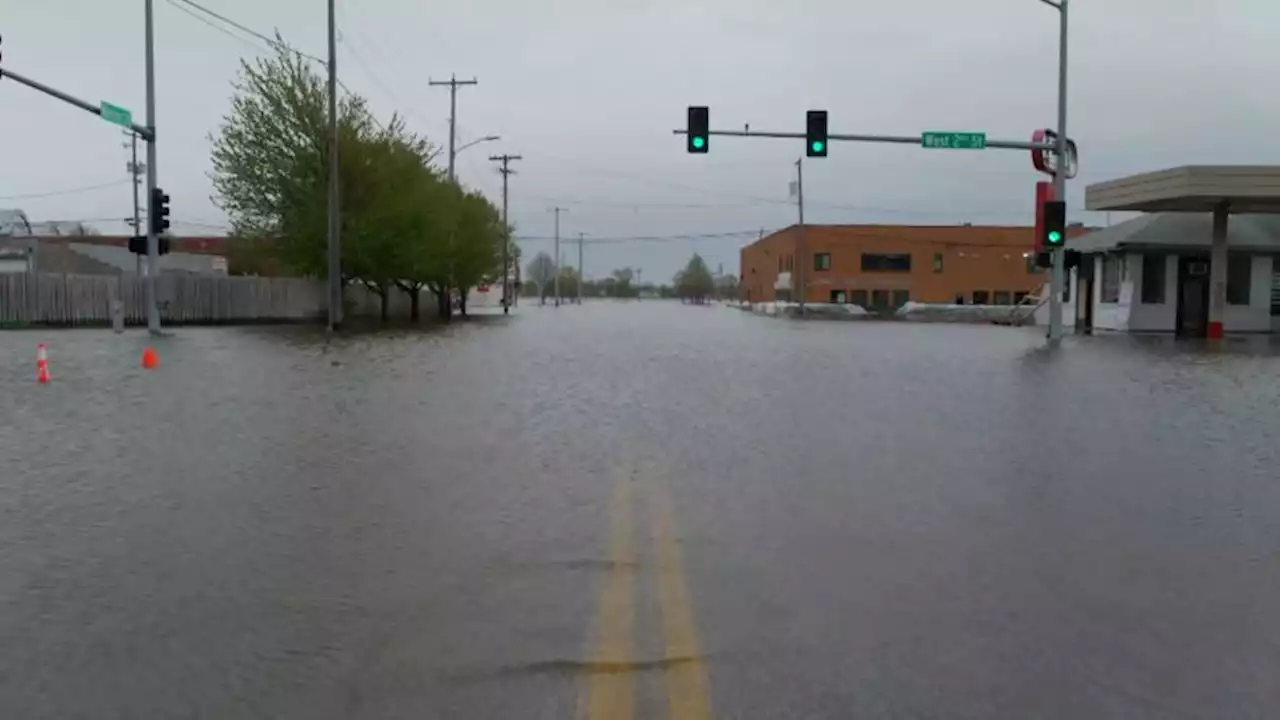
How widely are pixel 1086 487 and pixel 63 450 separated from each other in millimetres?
9428

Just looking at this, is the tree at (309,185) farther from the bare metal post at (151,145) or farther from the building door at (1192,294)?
the building door at (1192,294)

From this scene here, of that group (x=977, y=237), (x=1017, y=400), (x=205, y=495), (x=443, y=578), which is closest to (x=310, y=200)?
(x=1017, y=400)

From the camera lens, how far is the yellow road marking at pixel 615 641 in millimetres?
4688

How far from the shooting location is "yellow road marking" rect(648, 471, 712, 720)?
4703mm

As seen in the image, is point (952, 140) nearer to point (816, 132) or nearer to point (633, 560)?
point (816, 132)

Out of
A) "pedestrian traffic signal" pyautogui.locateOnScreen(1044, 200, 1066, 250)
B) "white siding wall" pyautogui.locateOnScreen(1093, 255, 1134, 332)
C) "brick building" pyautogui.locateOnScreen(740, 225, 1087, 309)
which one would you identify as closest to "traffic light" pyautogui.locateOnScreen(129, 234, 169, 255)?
"pedestrian traffic signal" pyautogui.locateOnScreen(1044, 200, 1066, 250)

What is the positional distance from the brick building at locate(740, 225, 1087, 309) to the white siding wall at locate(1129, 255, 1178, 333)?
53.9m

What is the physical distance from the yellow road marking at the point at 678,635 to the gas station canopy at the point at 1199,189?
31814 millimetres

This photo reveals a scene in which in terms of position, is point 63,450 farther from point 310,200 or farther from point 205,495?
point 310,200

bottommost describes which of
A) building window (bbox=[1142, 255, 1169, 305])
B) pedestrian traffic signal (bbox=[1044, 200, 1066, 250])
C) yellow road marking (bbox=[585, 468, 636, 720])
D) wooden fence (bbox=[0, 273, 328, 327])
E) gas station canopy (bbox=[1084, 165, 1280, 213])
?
yellow road marking (bbox=[585, 468, 636, 720])

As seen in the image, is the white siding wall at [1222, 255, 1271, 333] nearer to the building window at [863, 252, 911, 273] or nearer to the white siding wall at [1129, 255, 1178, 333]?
the white siding wall at [1129, 255, 1178, 333]

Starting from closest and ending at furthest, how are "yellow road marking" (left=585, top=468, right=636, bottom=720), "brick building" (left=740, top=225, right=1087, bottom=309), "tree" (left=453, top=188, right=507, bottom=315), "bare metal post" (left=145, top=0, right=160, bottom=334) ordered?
"yellow road marking" (left=585, top=468, right=636, bottom=720) < "bare metal post" (left=145, top=0, right=160, bottom=334) < "tree" (left=453, top=188, right=507, bottom=315) < "brick building" (left=740, top=225, right=1087, bottom=309)

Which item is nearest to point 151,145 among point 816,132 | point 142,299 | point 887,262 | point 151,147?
point 151,147

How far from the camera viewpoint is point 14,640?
217 inches
